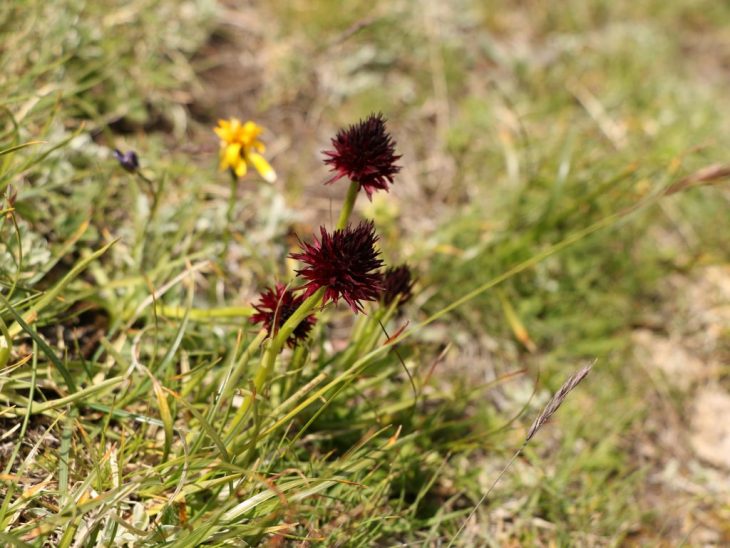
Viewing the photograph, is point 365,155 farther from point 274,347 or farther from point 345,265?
point 274,347

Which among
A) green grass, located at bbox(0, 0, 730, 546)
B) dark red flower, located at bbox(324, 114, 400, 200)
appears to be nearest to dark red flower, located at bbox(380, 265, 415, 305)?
green grass, located at bbox(0, 0, 730, 546)

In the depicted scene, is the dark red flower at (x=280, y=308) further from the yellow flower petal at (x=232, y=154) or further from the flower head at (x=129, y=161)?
the flower head at (x=129, y=161)

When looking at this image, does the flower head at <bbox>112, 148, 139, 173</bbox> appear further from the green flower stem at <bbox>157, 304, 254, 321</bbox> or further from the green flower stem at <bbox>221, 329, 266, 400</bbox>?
the green flower stem at <bbox>221, 329, 266, 400</bbox>

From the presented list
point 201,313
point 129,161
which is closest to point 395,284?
point 201,313

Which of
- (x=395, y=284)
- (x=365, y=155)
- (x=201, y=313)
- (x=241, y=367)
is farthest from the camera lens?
(x=201, y=313)

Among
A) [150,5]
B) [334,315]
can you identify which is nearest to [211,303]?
[334,315]
